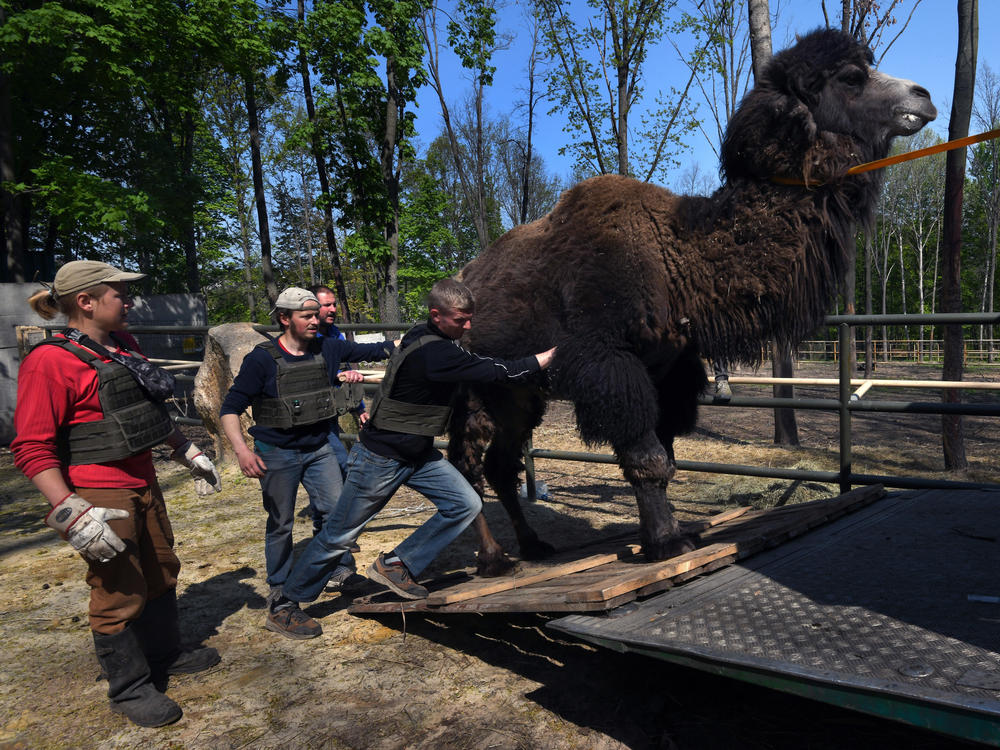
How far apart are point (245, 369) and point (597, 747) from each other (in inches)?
105

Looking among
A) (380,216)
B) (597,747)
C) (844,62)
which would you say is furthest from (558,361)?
(380,216)

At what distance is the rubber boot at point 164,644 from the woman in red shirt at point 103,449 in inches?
2.7

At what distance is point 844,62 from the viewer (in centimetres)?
311

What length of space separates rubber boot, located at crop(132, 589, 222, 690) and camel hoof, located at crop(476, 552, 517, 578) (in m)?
1.51

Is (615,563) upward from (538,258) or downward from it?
downward

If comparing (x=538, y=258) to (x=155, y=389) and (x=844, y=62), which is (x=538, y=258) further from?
(x=155, y=389)

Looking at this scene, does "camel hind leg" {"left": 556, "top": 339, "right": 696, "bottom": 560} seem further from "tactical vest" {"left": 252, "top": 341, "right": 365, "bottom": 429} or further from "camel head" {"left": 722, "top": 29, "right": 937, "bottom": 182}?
"tactical vest" {"left": 252, "top": 341, "right": 365, "bottom": 429}

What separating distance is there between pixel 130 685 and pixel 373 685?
1.04 metres

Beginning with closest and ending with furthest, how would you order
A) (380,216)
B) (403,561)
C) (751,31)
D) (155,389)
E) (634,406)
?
(155,389) → (634,406) → (403,561) → (751,31) → (380,216)

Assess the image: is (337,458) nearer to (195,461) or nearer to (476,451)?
(476,451)

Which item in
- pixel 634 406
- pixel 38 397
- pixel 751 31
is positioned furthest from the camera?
pixel 751 31

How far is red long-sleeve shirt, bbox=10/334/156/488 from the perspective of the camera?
102 inches

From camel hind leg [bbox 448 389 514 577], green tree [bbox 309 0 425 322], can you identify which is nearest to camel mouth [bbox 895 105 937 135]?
camel hind leg [bbox 448 389 514 577]

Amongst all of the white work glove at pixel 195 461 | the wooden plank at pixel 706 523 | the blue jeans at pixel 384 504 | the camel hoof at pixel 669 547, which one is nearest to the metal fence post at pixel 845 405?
the wooden plank at pixel 706 523
